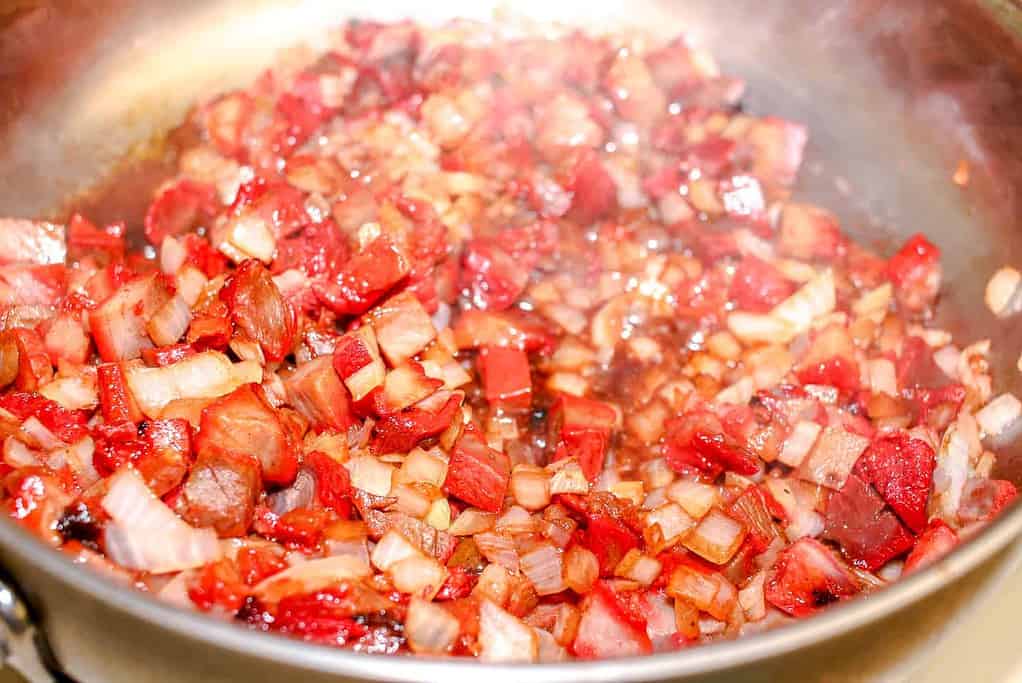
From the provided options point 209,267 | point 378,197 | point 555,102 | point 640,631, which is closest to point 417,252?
point 378,197

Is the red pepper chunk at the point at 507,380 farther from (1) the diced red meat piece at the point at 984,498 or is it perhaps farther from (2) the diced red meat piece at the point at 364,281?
(1) the diced red meat piece at the point at 984,498

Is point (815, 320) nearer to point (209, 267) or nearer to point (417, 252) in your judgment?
point (417, 252)

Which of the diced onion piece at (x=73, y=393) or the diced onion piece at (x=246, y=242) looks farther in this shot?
the diced onion piece at (x=246, y=242)

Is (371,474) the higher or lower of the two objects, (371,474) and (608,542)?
the higher

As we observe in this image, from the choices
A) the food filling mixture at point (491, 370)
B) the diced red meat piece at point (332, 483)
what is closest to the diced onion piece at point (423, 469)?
the food filling mixture at point (491, 370)

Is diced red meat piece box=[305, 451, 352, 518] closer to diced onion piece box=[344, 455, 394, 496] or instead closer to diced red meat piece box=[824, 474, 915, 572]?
diced onion piece box=[344, 455, 394, 496]

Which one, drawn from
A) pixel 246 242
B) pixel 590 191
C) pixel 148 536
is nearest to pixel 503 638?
pixel 148 536

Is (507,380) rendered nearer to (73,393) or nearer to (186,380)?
(186,380)
